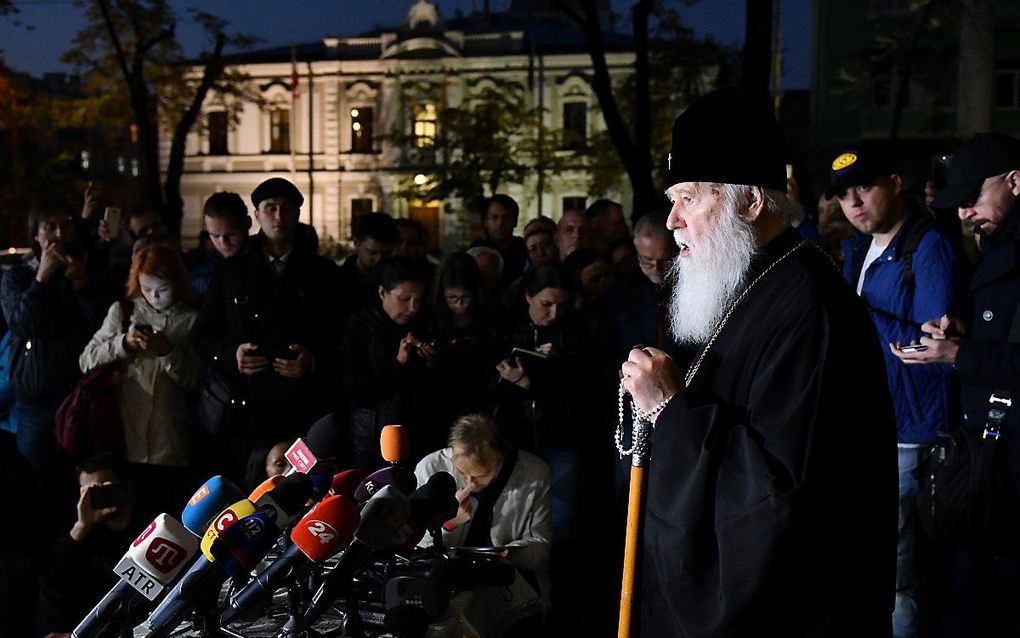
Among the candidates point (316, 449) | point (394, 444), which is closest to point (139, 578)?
point (316, 449)

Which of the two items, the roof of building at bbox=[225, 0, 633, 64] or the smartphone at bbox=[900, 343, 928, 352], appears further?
the roof of building at bbox=[225, 0, 633, 64]

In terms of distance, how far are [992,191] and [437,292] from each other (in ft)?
9.44

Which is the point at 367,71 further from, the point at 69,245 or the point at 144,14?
the point at 69,245

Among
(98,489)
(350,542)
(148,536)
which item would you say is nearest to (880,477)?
(350,542)

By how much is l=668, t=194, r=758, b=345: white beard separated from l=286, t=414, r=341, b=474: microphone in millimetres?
1333

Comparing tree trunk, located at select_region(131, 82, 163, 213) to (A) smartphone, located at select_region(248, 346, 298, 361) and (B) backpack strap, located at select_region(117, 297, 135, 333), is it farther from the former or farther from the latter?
(A) smartphone, located at select_region(248, 346, 298, 361)

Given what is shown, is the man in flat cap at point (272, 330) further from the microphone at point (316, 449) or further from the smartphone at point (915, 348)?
the smartphone at point (915, 348)

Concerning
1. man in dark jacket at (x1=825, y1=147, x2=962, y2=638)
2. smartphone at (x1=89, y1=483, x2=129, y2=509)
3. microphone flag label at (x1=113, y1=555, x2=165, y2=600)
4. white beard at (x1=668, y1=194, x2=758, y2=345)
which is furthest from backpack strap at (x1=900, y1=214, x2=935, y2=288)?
smartphone at (x1=89, y1=483, x2=129, y2=509)

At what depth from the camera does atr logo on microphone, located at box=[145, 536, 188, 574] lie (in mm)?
2775

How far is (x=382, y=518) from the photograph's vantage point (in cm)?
293

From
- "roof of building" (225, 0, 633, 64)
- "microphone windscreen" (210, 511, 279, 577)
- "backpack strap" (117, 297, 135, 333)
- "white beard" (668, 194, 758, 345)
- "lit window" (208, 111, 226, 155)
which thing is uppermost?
"roof of building" (225, 0, 633, 64)

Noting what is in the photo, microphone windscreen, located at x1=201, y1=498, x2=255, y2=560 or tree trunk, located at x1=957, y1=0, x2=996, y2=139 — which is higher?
tree trunk, located at x1=957, y1=0, x2=996, y2=139

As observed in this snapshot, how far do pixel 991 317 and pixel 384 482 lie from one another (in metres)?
2.66

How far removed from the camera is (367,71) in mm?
44156
